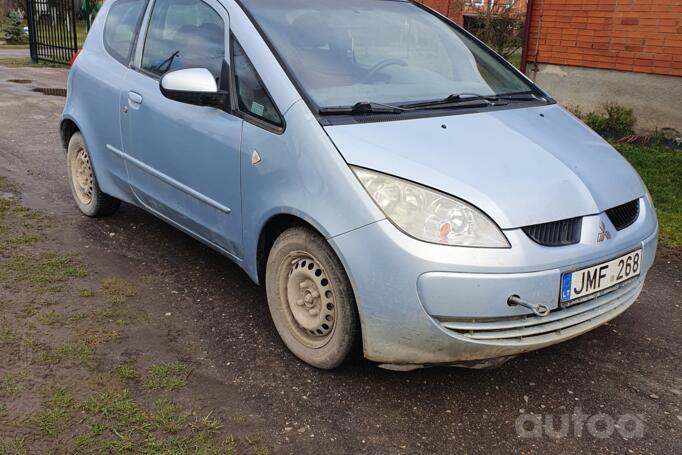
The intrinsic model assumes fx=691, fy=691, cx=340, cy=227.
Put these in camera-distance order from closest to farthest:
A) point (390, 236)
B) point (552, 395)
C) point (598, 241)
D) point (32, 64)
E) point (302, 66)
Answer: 1. point (390, 236)
2. point (598, 241)
3. point (552, 395)
4. point (302, 66)
5. point (32, 64)

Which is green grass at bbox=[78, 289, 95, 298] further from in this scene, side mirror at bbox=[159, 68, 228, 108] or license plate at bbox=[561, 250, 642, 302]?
license plate at bbox=[561, 250, 642, 302]

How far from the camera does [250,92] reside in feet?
11.2

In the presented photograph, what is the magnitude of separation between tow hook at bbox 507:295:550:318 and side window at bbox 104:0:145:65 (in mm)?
3010

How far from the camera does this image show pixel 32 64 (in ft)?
55.1

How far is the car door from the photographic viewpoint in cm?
354

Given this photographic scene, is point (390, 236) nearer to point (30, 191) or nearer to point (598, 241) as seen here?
point (598, 241)

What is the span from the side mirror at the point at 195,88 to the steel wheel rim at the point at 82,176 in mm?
1882

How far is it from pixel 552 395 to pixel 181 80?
2.34m

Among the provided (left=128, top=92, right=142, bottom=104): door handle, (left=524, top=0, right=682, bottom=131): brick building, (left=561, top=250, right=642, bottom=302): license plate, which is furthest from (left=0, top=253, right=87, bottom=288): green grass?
(left=524, top=0, right=682, bottom=131): brick building

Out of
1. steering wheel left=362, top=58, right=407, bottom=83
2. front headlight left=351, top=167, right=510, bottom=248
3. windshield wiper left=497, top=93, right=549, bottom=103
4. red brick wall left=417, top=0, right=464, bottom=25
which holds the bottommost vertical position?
front headlight left=351, top=167, right=510, bottom=248

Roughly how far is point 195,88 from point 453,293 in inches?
66.4

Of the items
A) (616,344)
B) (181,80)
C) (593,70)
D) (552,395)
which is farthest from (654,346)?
(593,70)

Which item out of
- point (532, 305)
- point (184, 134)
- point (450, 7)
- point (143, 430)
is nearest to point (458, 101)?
point (532, 305)

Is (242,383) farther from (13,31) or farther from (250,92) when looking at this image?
(13,31)
